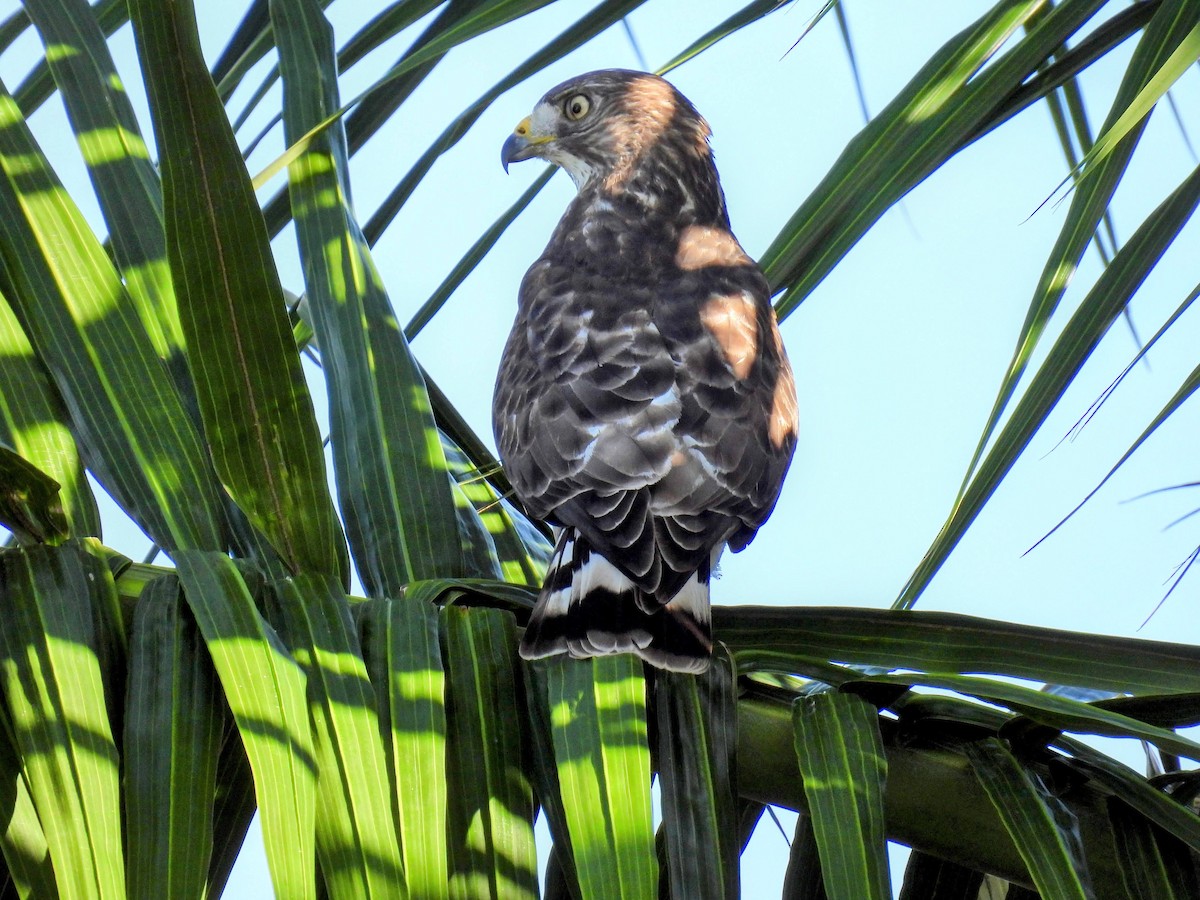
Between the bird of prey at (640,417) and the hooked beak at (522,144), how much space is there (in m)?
0.55

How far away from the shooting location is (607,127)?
4227 millimetres

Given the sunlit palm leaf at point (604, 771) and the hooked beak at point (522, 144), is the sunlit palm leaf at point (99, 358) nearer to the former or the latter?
the sunlit palm leaf at point (604, 771)

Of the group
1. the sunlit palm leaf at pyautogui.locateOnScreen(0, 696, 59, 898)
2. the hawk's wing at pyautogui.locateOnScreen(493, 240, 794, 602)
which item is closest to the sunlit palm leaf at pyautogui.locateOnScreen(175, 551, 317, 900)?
the sunlit palm leaf at pyautogui.locateOnScreen(0, 696, 59, 898)

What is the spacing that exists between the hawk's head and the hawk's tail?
202cm

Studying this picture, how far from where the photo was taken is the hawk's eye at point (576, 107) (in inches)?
170

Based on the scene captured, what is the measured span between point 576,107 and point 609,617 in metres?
2.72

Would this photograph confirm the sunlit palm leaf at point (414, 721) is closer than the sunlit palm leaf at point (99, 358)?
Yes

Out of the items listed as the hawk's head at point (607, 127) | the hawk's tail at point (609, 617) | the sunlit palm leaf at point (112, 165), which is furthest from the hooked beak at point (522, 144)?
the sunlit palm leaf at point (112, 165)

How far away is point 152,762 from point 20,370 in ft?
1.97

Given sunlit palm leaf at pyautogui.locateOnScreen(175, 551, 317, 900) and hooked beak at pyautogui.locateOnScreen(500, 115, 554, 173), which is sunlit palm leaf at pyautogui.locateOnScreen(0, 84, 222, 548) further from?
hooked beak at pyautogui.locateOnScreen(500, 115, 554, 173)

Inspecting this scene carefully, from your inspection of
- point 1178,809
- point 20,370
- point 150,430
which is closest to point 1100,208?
point 1178,809

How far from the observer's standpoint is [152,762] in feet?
4.11

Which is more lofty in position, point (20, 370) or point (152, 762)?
point (20, 370)

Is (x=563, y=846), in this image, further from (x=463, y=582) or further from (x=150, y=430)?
(x=150, y=430)
